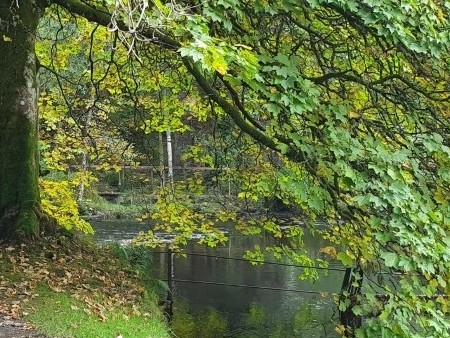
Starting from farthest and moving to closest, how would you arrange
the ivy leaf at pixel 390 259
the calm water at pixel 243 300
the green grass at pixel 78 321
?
the calm water at pixel 243 300 < the green grass at pixel 78 321 < the ivy leaf at pixel 390 259

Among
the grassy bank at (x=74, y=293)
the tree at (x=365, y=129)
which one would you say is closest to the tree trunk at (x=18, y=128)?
the grassy bank at (x=74, y=293)

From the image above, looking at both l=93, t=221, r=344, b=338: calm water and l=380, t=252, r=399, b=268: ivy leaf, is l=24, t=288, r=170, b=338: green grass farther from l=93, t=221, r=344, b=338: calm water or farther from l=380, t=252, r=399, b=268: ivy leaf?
l=93, t=221, r=344, b=338: calm water

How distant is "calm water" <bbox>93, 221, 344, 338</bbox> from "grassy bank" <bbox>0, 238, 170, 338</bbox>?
311cm

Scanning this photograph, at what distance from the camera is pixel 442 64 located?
5.61m

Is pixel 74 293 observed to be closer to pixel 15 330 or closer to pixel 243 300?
pixel 15 330

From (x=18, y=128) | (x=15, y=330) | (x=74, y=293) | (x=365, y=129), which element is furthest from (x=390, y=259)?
(x=18, y=128)

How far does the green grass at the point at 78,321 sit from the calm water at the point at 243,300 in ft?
12.4

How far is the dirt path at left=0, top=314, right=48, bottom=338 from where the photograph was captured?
18.0ft

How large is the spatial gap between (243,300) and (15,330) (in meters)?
9.29

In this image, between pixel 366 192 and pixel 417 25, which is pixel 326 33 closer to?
pixel 417 25

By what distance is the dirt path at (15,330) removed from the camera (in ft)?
18.0

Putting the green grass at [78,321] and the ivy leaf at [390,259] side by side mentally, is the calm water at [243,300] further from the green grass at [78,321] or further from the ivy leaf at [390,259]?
the ivy leaf at [390,259]

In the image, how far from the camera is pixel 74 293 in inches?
281

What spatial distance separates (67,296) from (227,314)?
6.86 metres
